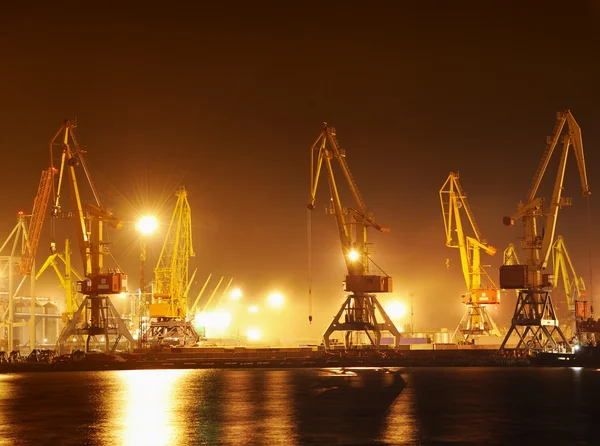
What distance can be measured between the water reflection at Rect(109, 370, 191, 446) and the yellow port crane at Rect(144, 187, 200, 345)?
4706 centimetres

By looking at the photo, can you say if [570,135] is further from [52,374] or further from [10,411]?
[10,411]

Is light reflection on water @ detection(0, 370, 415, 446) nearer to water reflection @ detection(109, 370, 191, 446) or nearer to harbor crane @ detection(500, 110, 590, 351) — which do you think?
water reflection @ detection(109, 370, 191, 446)

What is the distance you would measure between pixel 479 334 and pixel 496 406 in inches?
3648

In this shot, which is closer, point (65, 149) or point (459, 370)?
point (459, 370)

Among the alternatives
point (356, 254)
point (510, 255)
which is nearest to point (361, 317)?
point (356, 254)

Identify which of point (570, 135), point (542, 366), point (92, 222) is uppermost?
point (570, 135)

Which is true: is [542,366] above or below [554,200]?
below

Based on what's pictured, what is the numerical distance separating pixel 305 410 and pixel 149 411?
1052 centimetres

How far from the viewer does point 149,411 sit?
6091 cm

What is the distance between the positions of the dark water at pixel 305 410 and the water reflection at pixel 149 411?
0.07 m

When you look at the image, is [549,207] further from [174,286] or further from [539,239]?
[174,286]

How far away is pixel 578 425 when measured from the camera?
52.8 m

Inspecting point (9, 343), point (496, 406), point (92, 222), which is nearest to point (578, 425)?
point (496, 406)

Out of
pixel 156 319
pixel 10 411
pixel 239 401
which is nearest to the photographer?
pixel 10 411
